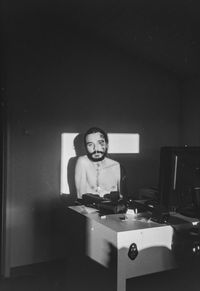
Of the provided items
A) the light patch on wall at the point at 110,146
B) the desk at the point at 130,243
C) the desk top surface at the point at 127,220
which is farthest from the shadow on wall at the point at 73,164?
the desk at the point at 130,243

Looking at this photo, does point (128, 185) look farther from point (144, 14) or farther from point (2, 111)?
point (144, 14)

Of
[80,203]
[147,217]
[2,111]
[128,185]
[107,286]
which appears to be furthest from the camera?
[128,185]

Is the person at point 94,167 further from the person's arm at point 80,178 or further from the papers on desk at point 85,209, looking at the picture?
the papers on desk at point 85,209

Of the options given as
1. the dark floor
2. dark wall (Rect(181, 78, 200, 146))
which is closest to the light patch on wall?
dark wall (Rect(181, 78, 200, 146))

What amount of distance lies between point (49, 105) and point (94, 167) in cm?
72

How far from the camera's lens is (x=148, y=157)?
3.55 metres

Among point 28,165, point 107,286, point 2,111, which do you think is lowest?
point 107,286

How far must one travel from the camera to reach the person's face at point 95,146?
3184mm

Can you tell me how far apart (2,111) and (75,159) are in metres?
0.79

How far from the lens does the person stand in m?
3.17

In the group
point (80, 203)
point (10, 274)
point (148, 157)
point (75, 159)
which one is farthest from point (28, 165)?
point (148, 157)

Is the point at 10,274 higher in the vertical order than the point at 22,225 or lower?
lower

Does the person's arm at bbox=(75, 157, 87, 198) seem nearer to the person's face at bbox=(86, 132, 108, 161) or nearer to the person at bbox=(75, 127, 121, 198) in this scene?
the person at bbox=(75, 127, 121, 198)

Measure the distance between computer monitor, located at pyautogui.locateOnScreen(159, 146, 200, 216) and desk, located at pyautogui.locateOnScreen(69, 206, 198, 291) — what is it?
132 mm
